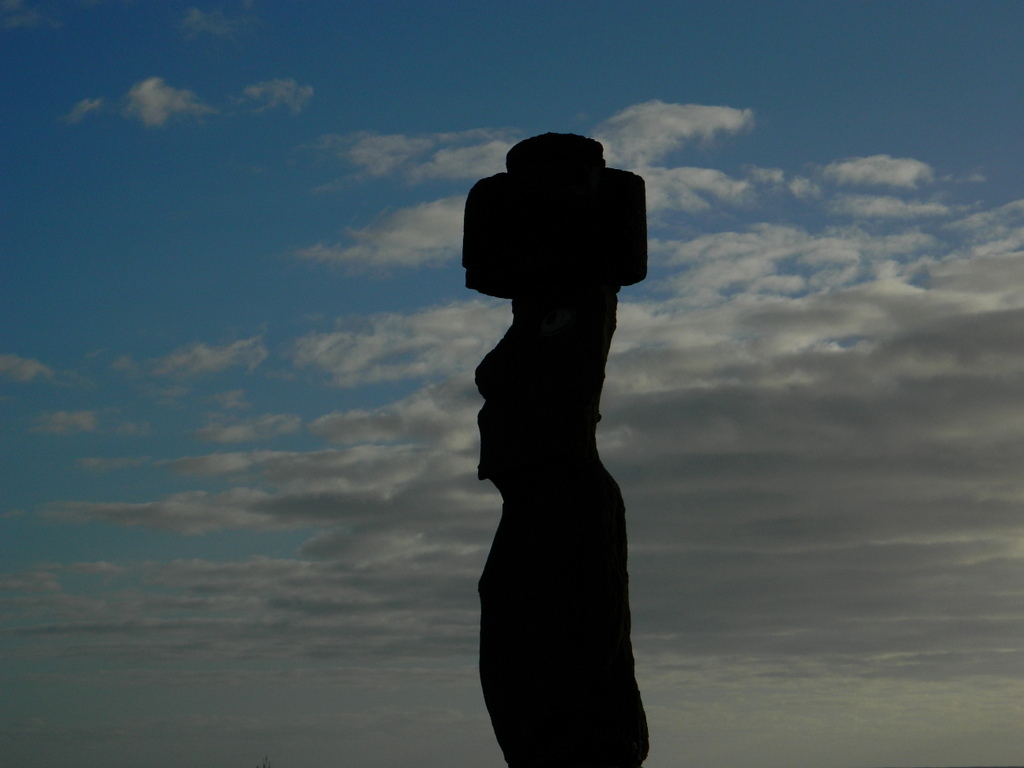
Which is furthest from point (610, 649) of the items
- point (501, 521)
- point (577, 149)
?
point (577, 149)

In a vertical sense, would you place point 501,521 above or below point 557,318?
below

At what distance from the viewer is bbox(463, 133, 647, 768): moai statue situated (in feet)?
31.3

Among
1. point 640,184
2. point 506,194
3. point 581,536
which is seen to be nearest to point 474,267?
point 506,194

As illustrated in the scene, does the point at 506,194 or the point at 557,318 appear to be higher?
the point at 506,194

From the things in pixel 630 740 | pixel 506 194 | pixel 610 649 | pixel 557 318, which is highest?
pixel 506 194

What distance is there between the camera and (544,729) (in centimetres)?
942

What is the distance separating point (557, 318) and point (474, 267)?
2.57 ft

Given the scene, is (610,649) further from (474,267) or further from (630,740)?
(474,267)

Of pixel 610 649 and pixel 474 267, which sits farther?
pixel 474 267

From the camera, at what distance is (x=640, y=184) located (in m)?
10.5

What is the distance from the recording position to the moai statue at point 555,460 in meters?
9.54

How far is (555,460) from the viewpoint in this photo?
9.98 m

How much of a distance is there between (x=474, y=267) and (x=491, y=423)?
1.21 metres

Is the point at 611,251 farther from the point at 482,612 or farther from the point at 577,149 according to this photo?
the point at 482,612
